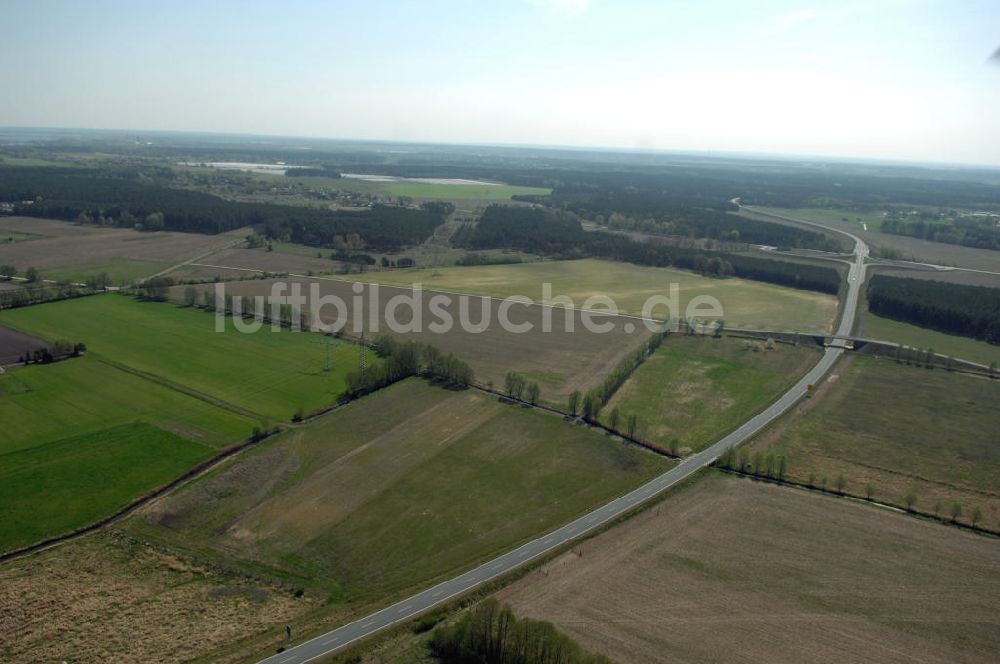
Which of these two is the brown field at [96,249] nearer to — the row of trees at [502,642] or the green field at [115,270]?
the green field at [115,270]

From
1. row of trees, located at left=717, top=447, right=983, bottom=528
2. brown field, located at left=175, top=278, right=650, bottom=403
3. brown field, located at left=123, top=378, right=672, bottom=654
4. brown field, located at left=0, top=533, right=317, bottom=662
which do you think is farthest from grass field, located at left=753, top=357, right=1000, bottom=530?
brown field, located at left=0, top=533, right=317, bottom=662

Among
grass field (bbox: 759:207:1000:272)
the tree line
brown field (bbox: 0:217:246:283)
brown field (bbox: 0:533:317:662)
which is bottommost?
brown field (bbox: 0:533:317:662)

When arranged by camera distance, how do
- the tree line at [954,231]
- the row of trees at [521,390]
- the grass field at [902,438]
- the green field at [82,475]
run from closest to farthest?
the green field at [82,475]
the grass field at [902,438]
the row of trees at [521,390]
the tree line at [954,231]

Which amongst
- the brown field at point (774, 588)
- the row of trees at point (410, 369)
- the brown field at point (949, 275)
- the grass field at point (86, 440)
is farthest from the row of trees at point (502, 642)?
the brown field at point (949, 275)

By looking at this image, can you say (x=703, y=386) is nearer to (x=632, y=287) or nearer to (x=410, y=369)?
(x=410, y=369)

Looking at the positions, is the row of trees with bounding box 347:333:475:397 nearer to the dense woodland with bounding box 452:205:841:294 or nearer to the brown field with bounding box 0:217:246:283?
the brown field with bounding box 0:217:246:283

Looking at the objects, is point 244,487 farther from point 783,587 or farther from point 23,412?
point 783,587
